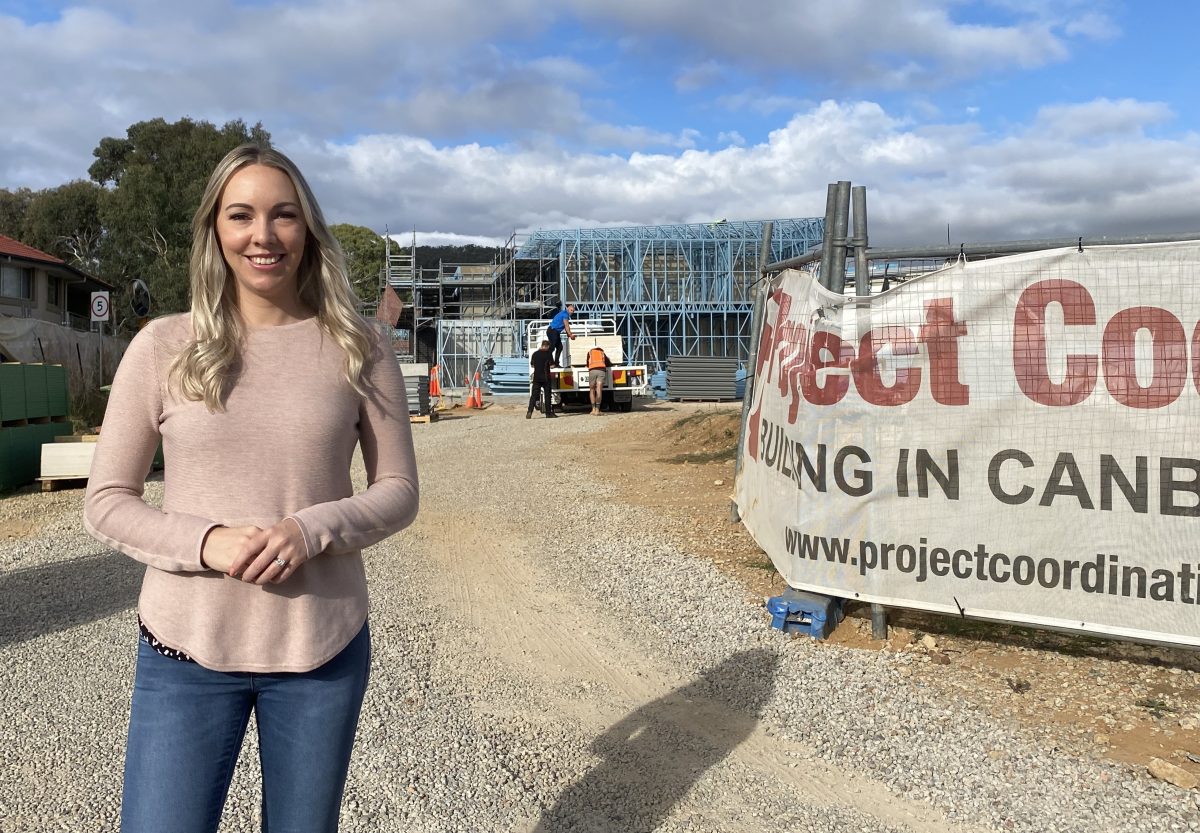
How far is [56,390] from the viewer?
13250 millimetres

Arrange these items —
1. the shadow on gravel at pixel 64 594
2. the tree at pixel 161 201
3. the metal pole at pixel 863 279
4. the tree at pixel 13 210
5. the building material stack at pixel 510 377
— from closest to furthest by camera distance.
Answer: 1. the metal pole at pixel 863 279
2. the shadow on gravel at pixel 64 594
3. the building material stack at pixel 510 377
4. the tree at pixel 161 201
5. the tree at pixel 13 210

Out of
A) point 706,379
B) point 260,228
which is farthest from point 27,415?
point 706,379

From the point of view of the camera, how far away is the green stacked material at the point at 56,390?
13.1 meters

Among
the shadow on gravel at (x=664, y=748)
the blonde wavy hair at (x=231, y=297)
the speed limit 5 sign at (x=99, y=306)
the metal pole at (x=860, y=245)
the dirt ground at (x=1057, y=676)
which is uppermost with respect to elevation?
the speed limit 5 sign at (x=99, y=306)

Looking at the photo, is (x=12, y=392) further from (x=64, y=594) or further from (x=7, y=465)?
(x=64, y=594)

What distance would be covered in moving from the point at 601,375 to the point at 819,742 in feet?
62.6

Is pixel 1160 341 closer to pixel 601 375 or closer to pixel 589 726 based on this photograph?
pixel 589 726

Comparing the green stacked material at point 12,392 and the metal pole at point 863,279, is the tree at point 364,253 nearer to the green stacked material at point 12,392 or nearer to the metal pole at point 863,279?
the green stacked material at point 12,392

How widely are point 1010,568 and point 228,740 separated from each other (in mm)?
4093

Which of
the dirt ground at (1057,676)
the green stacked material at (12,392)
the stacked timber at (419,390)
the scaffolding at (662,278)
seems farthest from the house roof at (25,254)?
the dirt ground at (1057,676)

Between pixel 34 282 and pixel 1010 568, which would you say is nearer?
pixel 1010 568

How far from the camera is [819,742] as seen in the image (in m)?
4.23

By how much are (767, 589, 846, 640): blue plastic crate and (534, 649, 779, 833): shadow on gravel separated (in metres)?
0.31

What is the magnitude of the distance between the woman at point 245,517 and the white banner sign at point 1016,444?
3.69 meters
